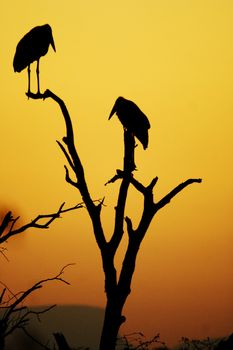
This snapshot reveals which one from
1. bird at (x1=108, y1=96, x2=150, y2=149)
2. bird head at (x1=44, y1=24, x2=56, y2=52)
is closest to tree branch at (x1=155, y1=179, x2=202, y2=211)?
bird at (x1=108, y1=96, x2=150, y2=149)

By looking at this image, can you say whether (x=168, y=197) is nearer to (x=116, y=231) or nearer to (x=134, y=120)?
(x=116, y=231)

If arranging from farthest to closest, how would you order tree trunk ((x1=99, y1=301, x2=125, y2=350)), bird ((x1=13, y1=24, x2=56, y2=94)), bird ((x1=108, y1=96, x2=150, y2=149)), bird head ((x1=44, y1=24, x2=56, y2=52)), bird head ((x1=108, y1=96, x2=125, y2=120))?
1. bird head ((x1=44, y1=24, x2=56, y2=52))
2. bird ((x1=13, y1=24, x2=56, y2=94))
3. bird head ((x1=108, y1=96, x2=125, y2=120))
4. bird ((x1=108, y1=96, x2=150, y2=149))
5. tree trunk ((x1=99, y1=301, x2=125, y2=350))

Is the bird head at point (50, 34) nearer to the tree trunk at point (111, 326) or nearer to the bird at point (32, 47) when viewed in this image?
the bird at point (32, 47)

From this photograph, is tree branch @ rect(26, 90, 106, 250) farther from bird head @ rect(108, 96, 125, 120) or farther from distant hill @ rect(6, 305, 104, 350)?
bird head @ rect(108, 96, 125, 120)

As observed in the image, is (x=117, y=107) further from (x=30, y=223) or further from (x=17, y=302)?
(x=17, y=302)

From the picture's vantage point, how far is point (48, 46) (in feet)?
49.3

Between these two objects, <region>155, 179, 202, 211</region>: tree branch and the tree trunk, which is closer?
the tree trunk

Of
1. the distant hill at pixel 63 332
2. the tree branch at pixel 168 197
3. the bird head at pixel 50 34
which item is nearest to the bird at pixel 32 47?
the bird head at pixel 50 34

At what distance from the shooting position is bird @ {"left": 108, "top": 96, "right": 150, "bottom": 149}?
1291cm

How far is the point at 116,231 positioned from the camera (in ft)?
32.4

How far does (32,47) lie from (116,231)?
20.4 feet

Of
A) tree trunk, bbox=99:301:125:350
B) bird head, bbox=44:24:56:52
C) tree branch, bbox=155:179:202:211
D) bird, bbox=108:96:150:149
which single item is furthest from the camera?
bird head, bbox=44:24:56:52

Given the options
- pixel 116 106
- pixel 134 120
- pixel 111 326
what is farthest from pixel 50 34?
pixel 111 326

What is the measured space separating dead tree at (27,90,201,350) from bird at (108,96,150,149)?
2.91 metres
